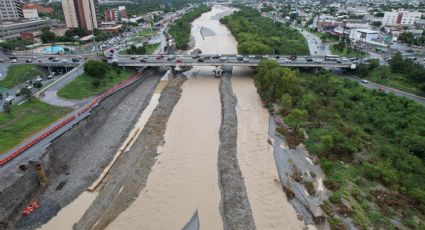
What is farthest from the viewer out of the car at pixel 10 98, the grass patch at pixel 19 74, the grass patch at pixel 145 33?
the grass patch at pixel 145 33

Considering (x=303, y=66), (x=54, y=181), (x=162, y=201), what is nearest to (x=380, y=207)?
(x=162, y=201)

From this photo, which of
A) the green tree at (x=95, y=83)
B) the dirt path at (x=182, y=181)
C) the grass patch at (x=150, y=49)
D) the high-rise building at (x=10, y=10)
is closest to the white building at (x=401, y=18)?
the grass patch at (x=150, y=49)

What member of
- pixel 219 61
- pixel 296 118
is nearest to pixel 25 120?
pixel 296 118

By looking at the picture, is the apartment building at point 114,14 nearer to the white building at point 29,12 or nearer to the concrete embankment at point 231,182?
the white building at point 29,12

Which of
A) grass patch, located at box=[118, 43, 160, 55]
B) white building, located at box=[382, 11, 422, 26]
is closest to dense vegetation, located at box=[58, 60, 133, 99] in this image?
grass patch, located at box=[118, 43, 160, 55]

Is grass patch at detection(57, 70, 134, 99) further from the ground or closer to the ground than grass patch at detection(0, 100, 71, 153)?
further from the ground

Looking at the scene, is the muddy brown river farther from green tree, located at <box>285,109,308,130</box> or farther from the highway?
the highway
